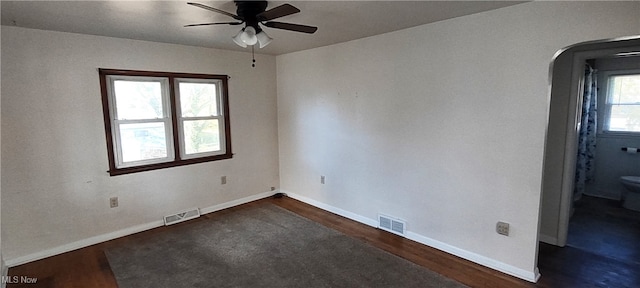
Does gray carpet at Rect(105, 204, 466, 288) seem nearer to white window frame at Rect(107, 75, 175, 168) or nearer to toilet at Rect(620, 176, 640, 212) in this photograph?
white window frame at Rect(107, 75, 175, 168)

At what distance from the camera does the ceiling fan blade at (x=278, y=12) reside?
200 cm

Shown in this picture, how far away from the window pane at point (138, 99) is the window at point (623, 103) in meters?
6.43

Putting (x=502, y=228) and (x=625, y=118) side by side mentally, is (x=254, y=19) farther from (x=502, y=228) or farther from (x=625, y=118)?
(x=625, y=118)

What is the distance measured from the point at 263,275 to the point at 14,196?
2536 millimetres

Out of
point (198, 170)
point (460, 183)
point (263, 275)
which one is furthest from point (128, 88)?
point (460, 183)

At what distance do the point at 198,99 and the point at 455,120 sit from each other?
3239 millimetres

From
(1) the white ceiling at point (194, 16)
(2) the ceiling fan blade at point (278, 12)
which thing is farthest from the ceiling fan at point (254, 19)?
(1) the white ceiling at point (194, 16)

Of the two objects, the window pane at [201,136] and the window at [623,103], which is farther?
the window at [623,103]

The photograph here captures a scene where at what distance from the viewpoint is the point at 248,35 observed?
7.72ft

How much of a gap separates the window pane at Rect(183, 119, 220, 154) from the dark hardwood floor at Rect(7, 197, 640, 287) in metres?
1.26

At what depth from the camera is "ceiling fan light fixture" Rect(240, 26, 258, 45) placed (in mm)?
2344

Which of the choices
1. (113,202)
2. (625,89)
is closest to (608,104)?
(625,89)

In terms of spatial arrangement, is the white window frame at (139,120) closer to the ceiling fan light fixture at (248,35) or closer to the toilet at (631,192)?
the ceiling fan light fixture at (248,35)

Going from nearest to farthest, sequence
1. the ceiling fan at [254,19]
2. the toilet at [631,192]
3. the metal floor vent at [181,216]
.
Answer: the ceiling fan at [254,19] → the metal floor vent at [181,216] → the toilet at [631,192]
